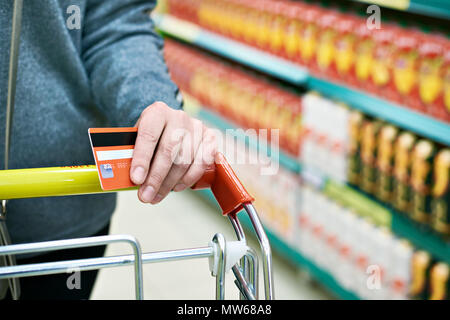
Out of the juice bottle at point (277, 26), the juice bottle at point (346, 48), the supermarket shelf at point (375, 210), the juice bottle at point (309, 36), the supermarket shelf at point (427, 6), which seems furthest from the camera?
the juice bottle at point (277, 26)

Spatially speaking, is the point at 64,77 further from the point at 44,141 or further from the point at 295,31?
the point at 295,31

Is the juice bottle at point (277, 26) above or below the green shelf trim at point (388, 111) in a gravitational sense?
above

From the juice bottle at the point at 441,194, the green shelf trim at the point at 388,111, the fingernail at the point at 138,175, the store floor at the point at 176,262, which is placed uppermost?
the fingernail at the point at 138,175

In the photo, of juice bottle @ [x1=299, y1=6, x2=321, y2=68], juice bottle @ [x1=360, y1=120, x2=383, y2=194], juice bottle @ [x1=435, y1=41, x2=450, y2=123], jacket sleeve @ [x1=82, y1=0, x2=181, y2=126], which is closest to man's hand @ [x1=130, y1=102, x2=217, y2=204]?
jacket sleeve @ [x1=82, y1=0, x2=181, y2=126]

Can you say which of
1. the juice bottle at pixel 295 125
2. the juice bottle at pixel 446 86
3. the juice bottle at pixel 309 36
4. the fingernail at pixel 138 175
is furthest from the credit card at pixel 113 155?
the juice bottle at pixel 295 125

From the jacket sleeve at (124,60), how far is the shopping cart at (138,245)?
0.74 ft

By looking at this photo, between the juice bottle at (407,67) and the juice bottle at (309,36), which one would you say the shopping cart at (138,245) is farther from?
the juice bottle at (309,36)

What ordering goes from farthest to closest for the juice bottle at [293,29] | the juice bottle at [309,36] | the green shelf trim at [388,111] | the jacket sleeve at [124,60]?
the juice bottle at [293,29]
the juice bottle at [309,36]
the green shelf trim at [388,111]
the jacket sleeve at [124,60]

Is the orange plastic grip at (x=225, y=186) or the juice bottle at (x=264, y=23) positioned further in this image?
the juice bottle at (x=264, y=23)

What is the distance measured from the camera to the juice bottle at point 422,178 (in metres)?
2.03

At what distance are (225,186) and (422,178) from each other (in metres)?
1.41

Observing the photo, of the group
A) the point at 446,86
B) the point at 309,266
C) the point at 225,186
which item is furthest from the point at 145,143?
the point at 309,266
